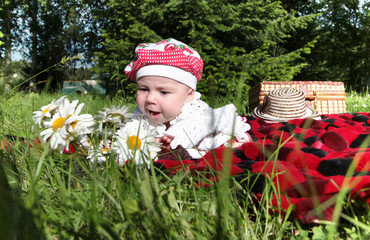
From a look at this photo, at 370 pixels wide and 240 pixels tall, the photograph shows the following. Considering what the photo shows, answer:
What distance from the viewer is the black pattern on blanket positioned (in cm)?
87

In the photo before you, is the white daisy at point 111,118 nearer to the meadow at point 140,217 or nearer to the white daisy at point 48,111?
the white daisy at point 48,111

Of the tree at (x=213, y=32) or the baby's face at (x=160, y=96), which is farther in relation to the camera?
the tree at (x=213, y=32)

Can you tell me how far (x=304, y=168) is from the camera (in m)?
1.37

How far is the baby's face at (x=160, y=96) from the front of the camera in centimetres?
184

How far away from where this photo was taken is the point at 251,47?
6570 millimetres

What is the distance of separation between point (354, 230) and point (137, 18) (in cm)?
594

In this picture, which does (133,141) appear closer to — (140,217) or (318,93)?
(140,217)

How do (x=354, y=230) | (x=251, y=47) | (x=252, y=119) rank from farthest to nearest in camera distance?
(x=251, y=47) < (x=252, y=119) < (x=354, y=230)

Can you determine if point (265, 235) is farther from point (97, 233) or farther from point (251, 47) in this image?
point (251, 47)

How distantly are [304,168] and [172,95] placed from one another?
0.92 metres

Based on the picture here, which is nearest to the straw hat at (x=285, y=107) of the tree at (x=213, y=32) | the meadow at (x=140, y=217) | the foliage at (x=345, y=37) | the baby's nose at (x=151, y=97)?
the tree at (x=213, y=32)

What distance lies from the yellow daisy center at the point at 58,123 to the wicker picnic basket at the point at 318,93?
11.1ft

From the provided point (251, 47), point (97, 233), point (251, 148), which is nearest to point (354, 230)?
point (97, 233)

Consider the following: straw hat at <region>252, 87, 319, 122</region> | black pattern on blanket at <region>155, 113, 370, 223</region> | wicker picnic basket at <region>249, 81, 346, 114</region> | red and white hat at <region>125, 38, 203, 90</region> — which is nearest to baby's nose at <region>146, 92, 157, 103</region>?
red and white hat at <region>125, 38, 203, 90</region>
